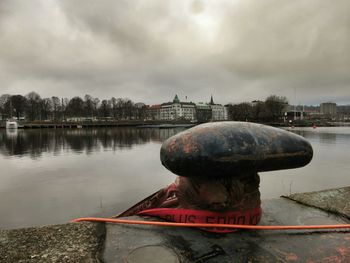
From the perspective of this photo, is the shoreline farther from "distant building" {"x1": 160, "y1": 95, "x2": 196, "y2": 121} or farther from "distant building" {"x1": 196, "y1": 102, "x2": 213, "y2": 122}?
"distant building" {"x1": 196, "y1": 102, "x2": 213, "y2": 122}

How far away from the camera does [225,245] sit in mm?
2412

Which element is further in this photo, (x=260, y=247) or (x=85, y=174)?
(x=85, y=174)

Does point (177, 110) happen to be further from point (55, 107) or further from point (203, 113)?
point (55, 107)

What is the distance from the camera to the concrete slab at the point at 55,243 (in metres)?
2.16

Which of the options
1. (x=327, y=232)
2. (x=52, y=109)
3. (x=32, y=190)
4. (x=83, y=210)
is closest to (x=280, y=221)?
(x=327, y=232)

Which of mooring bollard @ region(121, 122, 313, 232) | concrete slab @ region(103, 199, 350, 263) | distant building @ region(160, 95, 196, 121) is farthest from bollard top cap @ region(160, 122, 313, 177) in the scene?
distant building @ region(160, 95, 196, 121)

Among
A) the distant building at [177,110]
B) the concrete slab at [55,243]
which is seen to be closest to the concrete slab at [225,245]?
the concrete slab at [55,243]

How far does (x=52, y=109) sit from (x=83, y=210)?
4311 inches

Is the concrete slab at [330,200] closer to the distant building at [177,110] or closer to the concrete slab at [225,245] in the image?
the concrete slab at [225,245]

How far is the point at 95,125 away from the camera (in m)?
101

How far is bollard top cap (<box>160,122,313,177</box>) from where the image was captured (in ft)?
8.26

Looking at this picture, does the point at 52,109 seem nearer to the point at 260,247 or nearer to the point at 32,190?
the point at 32,190

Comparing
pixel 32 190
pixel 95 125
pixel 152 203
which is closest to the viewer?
pixel 152 203

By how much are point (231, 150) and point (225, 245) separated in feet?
2.88
